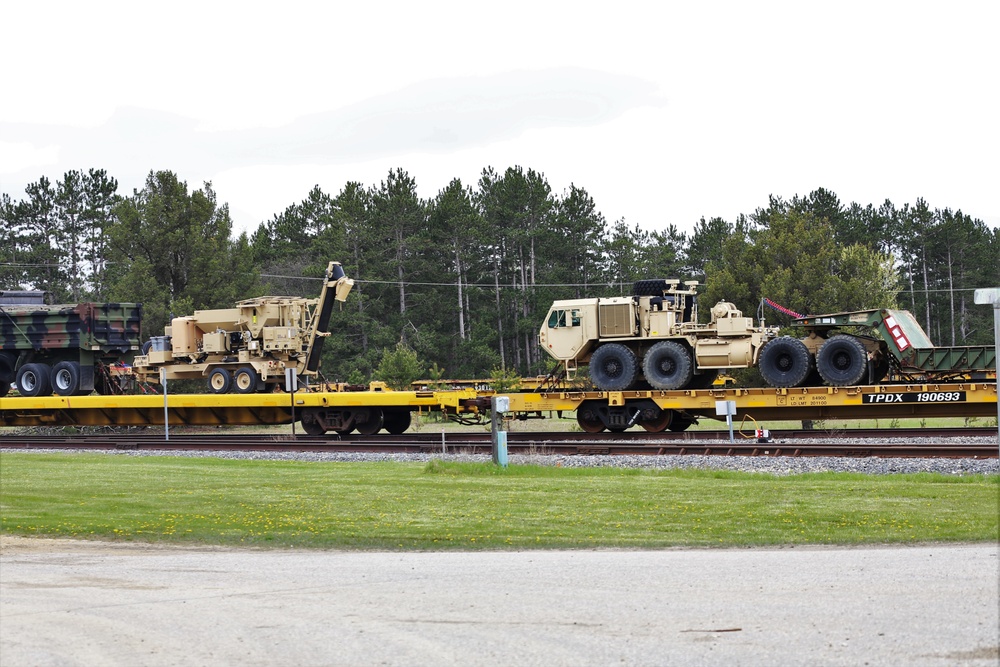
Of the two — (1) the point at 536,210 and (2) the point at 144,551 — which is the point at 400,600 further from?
(1) the point at 536,210

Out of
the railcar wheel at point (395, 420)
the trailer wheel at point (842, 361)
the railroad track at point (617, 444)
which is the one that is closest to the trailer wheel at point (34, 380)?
the railroad track at point (617, 444)

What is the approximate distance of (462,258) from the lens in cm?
6344

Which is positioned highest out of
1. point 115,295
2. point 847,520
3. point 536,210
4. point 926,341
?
point 536,210

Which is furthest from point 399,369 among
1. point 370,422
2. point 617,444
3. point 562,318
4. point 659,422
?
point 617,444

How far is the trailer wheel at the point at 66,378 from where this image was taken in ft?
106

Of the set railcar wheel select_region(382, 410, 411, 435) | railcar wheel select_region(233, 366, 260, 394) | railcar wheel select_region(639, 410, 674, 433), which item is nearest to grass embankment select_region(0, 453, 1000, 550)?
railcar wheel select_region(639, 410, 674, 433)

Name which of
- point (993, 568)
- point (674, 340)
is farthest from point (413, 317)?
point (993, 568)

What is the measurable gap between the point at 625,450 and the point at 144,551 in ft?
39.3

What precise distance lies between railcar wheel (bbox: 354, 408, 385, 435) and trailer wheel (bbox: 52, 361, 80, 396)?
961 centimetres

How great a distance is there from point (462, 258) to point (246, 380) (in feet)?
113

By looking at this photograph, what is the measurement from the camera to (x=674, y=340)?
26109 mm

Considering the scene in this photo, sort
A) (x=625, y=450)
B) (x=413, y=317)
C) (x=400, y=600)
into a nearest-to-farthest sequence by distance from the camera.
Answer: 1. (x=400, y=600)
2. (x=625, y=450)
3. (x=413, y=317)

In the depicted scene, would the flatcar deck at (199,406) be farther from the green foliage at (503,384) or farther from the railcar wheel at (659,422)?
the railcar wheel at (659,422)

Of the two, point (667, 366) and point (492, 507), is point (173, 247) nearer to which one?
point (667, 366)
